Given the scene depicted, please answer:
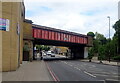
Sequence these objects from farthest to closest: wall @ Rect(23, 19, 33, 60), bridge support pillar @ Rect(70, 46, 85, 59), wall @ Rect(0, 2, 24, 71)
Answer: bridge support pillar @ Rect(70, 46, 85, 59) < wall @ Rect(23, 19, 33, 60) < wall @ Rect(0, 2, 24, 71)

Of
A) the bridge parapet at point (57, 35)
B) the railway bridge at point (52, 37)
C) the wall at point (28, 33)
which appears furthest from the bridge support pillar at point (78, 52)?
the wall at point (28, 33)

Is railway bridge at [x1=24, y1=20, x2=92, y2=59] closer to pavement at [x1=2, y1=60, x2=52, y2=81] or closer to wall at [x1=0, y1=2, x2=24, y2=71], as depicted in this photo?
wall at [x1=0, y1=2, x2=24, y2=71]

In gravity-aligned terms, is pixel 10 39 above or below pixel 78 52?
above

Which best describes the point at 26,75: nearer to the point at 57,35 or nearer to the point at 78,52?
the point at 57,35

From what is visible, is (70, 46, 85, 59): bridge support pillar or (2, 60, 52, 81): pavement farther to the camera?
(70, 46, 85, 59): bridge support pillar

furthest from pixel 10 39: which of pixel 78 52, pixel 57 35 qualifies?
pixel 78 52

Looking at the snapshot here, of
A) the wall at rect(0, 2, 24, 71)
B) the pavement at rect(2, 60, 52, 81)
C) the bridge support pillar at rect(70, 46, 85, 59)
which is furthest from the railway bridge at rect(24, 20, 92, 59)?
the pavement at rect(2, 60, 52, 81)

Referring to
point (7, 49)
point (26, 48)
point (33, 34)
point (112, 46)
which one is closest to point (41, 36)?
point (33, 34)

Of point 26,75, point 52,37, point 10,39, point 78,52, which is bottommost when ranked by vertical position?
point 26,75

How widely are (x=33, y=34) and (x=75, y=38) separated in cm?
1637

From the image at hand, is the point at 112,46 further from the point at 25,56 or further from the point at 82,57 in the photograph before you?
the point at 25,56

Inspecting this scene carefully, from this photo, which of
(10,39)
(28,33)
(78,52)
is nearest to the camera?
(10,39)

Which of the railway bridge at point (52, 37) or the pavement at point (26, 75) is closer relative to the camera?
the pavement at point (26, 75)

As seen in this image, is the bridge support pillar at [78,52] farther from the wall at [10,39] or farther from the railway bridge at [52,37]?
the wall at [10,39]
